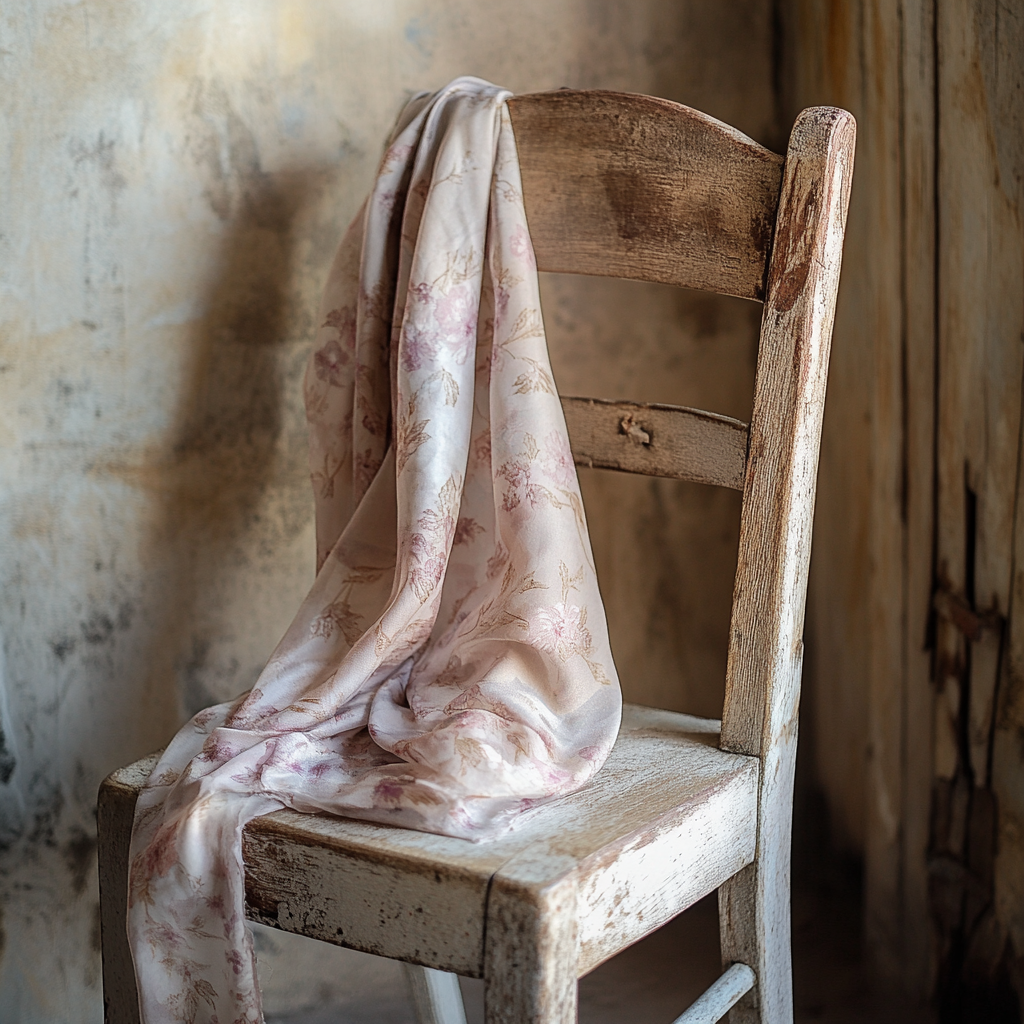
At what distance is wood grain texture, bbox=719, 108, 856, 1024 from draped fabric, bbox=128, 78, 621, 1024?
12 centimetres

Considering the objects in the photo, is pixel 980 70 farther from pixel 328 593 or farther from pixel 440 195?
pixel 328 593

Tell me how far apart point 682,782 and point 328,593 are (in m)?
0.34

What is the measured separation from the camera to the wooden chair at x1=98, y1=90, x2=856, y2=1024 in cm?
66

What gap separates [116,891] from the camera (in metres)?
0.82

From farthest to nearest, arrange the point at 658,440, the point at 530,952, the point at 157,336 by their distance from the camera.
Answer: the point at 157,336 < the point at 658,440 < the point at 530,952

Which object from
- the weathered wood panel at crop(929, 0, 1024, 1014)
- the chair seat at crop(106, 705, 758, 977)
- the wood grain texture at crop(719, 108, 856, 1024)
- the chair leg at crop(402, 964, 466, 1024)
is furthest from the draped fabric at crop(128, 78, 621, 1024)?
the weathered wood panel at crop(929, 0, 1024, 1014)

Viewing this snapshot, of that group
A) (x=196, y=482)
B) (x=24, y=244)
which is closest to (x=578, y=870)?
(x=196, y=482)

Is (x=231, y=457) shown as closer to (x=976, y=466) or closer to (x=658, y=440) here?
(x=658, y=440)

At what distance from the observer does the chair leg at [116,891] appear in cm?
81

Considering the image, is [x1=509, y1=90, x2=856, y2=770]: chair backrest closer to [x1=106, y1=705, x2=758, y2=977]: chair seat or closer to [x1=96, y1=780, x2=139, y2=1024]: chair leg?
[x1=106, y1=705, x2=758, y2=977]: chair seat

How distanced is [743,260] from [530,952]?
21.5 inches

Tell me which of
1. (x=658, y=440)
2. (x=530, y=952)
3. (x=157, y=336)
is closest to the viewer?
(x=530, y=952)

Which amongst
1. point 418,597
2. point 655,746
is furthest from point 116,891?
point 655,746

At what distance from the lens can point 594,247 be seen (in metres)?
0.96
